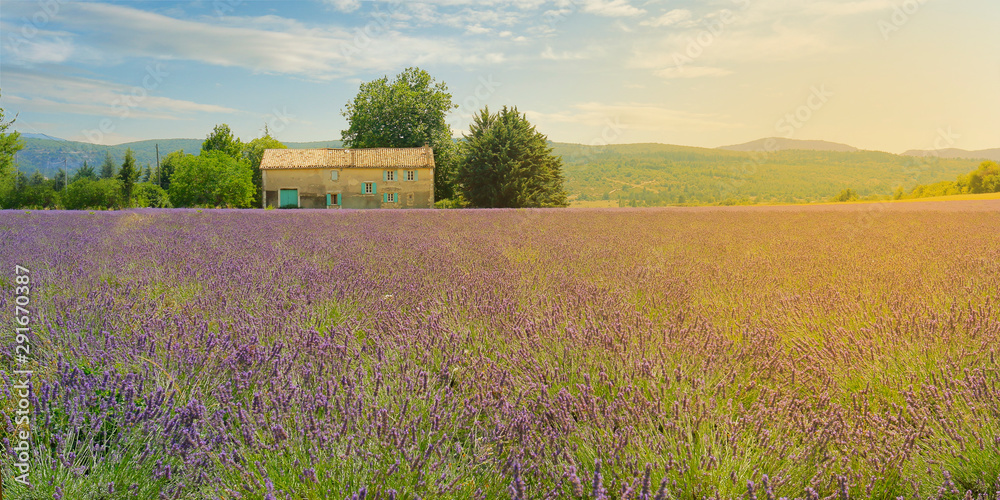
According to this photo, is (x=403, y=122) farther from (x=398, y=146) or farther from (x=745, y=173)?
(x=745, y=173)

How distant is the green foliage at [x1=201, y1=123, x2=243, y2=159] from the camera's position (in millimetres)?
45688

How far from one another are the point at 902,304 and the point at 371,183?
2977 centimetres

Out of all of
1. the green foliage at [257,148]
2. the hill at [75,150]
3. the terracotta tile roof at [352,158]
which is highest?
the hill at [75,150]

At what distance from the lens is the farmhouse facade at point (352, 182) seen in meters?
30.3

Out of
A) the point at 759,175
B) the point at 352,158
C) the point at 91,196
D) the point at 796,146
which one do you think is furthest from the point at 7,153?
the point at 796,146

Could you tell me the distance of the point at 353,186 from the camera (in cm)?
3056

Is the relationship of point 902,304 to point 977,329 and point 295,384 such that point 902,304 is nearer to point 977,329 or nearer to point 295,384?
point 977,329

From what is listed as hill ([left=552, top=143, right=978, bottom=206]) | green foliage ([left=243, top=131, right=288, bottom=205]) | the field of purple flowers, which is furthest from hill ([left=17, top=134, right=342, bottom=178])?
the field of purple flowers

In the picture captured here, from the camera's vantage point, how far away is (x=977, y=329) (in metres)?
2.06

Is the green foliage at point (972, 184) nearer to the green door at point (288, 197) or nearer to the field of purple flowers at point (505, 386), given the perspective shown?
the field of purple flowers at point (505, 386)

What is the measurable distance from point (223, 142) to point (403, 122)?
2074cm

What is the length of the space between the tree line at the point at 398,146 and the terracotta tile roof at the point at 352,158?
2183 millimetres

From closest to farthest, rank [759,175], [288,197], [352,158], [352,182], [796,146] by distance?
1. [352,182]
2. [288,197]
3. [352,158]
4. [759,175]
5. [796,146]

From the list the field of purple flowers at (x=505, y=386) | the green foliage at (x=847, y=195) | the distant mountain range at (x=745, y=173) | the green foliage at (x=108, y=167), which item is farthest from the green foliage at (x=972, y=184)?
the green foliage at (x=108, y=167)
